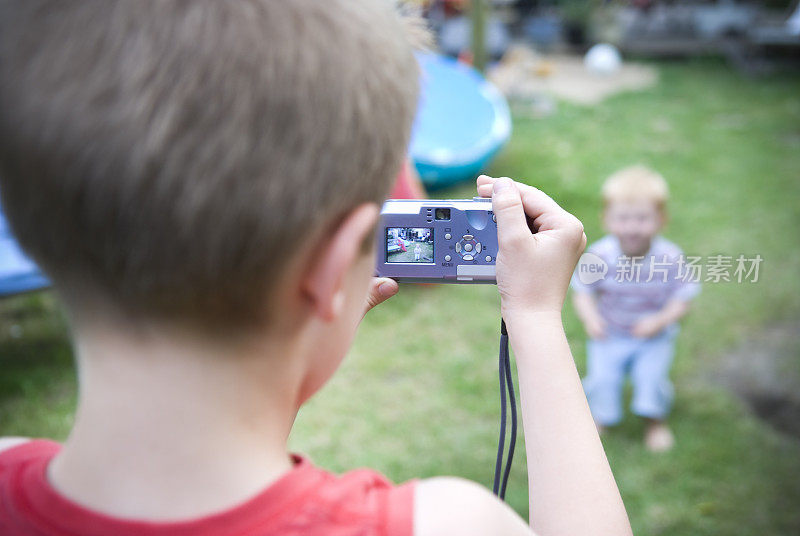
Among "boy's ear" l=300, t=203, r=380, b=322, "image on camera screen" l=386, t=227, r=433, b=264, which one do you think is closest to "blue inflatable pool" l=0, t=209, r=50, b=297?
"image on camera screen" l=386, t=227, r=433, b=264

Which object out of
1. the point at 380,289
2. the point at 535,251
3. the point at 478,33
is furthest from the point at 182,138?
the point at 478,33

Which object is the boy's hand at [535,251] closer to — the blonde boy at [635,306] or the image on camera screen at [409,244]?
the image on camera screen at [409,244]

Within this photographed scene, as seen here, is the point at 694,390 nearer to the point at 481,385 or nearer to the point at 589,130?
the point at 481,385

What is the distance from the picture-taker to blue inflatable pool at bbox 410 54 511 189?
469 centimetres

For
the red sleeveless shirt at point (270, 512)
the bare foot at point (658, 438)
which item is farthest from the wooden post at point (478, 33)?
the red sleeveless shirt at point (270, 512)

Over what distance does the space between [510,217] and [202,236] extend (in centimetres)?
42

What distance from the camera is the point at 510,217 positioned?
88 cm

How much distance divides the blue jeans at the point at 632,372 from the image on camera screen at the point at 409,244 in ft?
6.23

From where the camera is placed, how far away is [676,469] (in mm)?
2682

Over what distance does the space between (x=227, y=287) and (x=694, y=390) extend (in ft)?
9.41

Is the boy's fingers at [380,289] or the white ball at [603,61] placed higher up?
the boy's fingers at [380,289]

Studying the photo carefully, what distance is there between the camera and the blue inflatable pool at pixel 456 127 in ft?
15.4

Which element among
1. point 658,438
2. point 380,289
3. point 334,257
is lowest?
point 658,438

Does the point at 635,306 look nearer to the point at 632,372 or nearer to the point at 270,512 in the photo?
the point at 632,372
